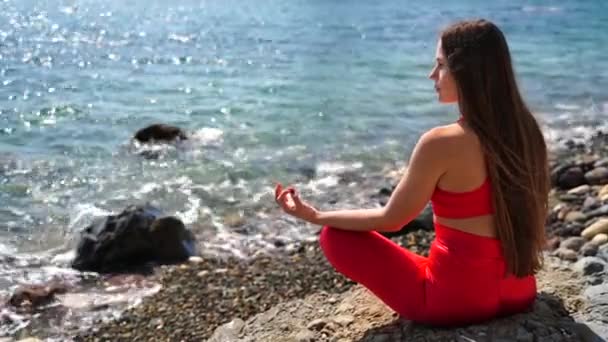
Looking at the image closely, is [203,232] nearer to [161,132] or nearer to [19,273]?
[19,273]

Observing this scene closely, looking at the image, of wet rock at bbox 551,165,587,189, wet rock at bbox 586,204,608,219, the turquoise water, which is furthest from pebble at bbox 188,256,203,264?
wet rock at bbox 551,165,587,189

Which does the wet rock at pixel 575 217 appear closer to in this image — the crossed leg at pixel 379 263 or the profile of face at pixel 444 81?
the crossed leg at pixel 379 263

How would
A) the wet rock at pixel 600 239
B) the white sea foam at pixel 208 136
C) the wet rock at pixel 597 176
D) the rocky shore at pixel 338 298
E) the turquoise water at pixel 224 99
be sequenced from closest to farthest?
the rocky shore at pixel 338 298 → the wet rock at pixel 600 239 → the wet rock at pixel 597 176 → the turquoise water at pixel 224 99 → the white sea foam at pixel 208 136

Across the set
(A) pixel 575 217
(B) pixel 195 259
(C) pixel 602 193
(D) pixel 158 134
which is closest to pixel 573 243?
(A) pixel 575 217

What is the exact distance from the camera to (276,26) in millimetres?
32125

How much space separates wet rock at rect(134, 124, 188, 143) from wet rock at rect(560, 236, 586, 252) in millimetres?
8191

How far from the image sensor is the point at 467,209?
4.21 m

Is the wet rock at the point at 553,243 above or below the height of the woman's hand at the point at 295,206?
below

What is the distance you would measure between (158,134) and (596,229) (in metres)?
8.55

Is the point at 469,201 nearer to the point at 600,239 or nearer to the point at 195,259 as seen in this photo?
the point at 600,239

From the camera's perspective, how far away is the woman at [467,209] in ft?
13.4

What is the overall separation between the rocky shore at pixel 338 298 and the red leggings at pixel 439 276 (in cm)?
10

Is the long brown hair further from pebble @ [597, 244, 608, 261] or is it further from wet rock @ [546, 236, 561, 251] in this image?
wet rock @ [546, 236, 561, 251]

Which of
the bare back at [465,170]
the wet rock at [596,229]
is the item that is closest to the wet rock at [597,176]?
the wet rock at [596,229]
